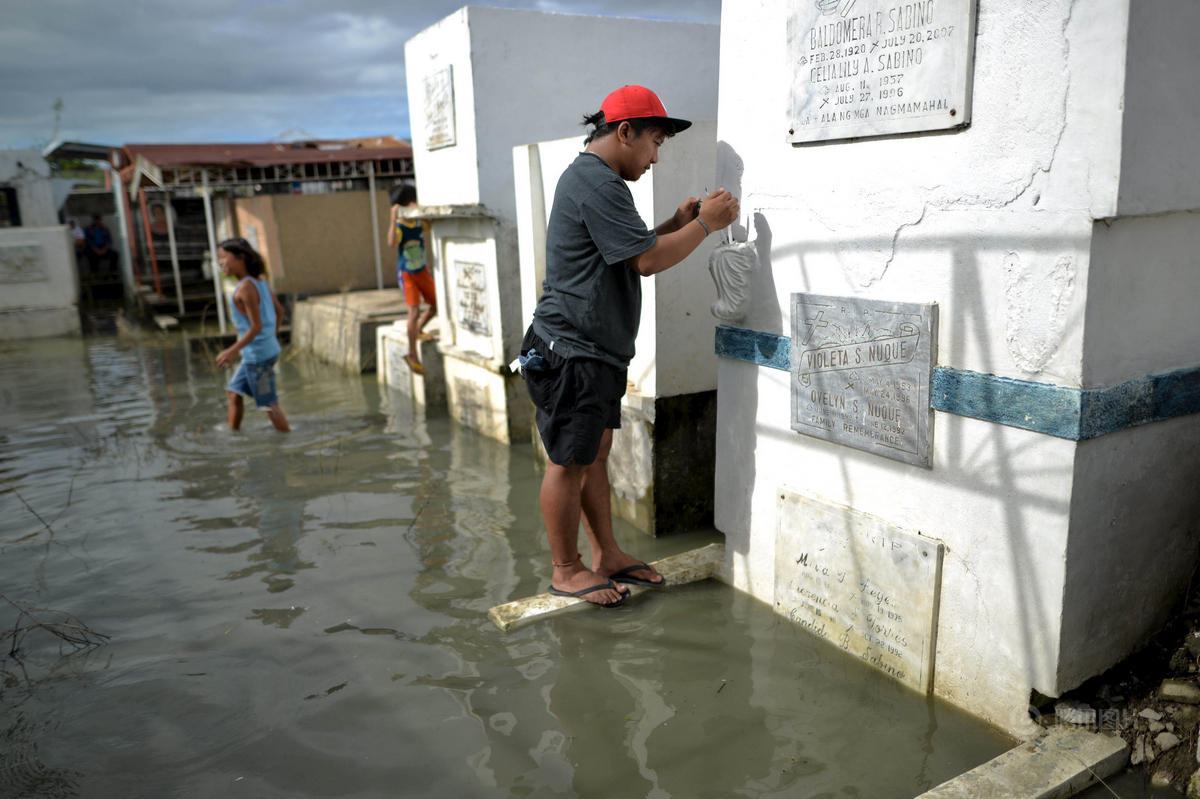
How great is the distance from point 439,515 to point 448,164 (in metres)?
3.22

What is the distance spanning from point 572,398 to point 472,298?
3.74 meters

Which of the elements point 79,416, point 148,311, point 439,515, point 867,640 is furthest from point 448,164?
point 148,311

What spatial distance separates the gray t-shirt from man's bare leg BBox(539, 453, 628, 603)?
1.80 ft

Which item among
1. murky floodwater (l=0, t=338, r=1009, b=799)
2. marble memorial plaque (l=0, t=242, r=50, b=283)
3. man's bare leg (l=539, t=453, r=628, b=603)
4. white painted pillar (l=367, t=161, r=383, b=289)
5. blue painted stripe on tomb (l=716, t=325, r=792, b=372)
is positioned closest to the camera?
murky floodwater (l=0, t=338, r=1009, b=799)

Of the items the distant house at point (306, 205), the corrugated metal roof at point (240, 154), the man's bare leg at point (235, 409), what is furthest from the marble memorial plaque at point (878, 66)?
the corrugated metal roof at point (240, 154)

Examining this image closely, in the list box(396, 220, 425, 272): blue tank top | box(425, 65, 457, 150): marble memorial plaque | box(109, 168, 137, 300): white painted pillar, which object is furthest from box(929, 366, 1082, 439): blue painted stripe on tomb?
box(109, 168, 137, 300): white painted pillar

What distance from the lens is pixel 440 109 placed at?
6.81 metres

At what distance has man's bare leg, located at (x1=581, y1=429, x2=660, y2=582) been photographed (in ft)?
12.6

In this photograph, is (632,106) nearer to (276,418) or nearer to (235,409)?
(276,418)

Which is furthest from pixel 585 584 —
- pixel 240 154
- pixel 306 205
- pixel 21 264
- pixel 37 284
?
pixel 21 264

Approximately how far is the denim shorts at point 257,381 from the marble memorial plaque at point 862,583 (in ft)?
15.6

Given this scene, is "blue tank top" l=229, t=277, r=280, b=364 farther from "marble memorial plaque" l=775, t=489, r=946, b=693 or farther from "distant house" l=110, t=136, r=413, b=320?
"distant house" l=110, t=136, r=413, b=320

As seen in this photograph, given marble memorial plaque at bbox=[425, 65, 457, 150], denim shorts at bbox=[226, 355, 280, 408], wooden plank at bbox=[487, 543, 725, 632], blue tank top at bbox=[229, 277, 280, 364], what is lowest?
wooden plank at bbox=[487, 543, 725, 632]

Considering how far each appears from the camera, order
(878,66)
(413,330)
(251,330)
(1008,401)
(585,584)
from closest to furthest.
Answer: (1008,401), (878,66), (585,584), (251,330), (413,330)
